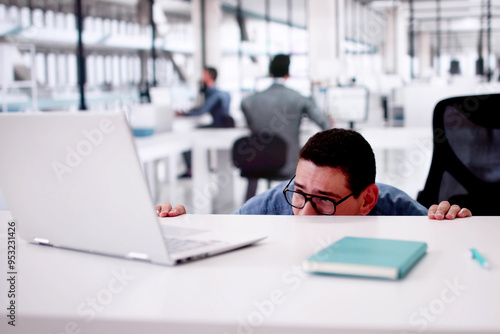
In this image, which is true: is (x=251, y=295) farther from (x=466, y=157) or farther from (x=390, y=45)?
(x=390, y=45)

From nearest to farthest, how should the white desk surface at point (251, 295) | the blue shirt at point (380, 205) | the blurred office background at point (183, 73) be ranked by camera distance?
the white desk surface at point (251, 295)
the blue shirt at point (380, 205)
the blurred office background at point (183, 73)

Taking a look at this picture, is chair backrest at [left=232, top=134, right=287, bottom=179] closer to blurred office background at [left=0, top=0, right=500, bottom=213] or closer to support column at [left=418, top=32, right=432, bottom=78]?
blurred office background at [left=0, top=0, right=500, bottom=213]

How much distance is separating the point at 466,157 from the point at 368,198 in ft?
2.34

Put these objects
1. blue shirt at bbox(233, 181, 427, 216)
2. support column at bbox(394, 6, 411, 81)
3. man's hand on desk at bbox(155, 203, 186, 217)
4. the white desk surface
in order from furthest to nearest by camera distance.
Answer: support column at bbox(394, 6, 411, 81), blue shirt at bbox(233, 181, 427, 216), man's hand on desk at bbox(155, 203, 186, 217), the white desk surface

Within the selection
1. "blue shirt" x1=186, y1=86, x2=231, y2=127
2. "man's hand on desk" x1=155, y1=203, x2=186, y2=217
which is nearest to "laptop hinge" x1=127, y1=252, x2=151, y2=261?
"man's hand on desk" x1=155, y1=203, x2=186, y2=217

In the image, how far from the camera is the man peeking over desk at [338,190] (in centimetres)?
143

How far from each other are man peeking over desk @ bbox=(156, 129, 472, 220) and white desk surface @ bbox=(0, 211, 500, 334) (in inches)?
12.4

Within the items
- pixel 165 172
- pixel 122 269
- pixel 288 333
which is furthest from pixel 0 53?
pixel 288 333

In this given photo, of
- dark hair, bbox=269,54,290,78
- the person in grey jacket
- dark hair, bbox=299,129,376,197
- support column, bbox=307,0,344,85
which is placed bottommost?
dark hair, bbox=299,129,376,197

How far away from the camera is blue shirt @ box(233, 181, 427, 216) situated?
157 cm

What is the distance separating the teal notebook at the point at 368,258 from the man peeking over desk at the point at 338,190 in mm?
379

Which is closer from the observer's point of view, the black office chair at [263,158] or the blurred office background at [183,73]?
the black office chair at [263,158]

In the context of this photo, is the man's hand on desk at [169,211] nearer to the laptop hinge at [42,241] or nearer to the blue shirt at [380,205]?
the blue shirt at [380,205]

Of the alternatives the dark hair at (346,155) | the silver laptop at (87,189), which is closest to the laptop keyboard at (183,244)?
the silver laptop at (87,189)
